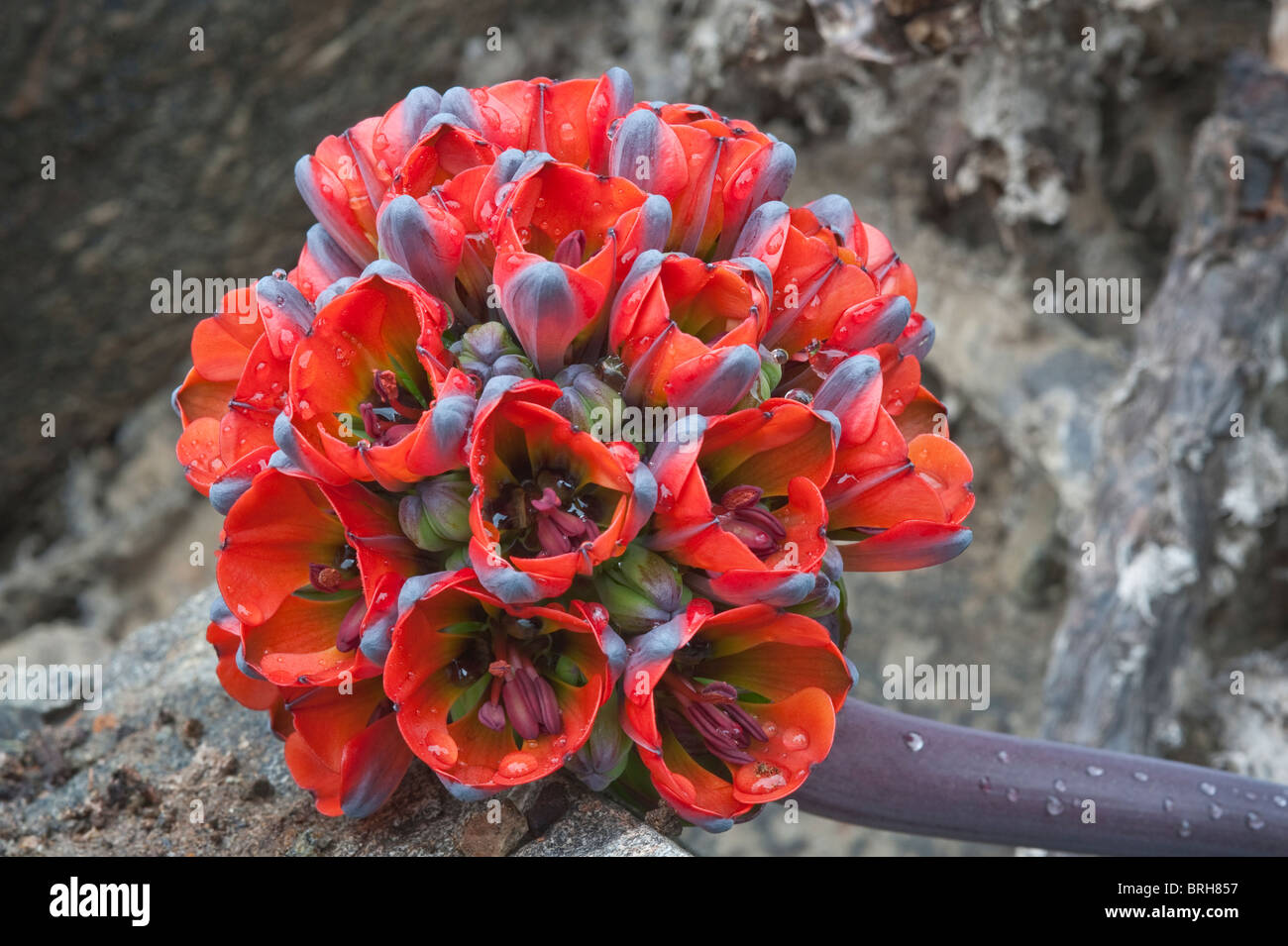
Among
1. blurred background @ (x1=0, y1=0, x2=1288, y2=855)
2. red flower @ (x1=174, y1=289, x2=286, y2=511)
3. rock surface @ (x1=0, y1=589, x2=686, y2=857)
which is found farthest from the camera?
blurred background @ (x1=0, y1=0, x2=1288, y2=855)

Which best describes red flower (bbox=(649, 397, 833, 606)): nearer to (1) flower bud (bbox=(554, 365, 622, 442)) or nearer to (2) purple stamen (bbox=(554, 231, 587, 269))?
(1) flower bud (bbox=(554, 365, 622, 442))

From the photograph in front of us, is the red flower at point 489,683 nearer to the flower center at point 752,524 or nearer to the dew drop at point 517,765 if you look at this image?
the dew drop at point 517,765

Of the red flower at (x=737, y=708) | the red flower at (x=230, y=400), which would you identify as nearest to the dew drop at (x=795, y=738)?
the red flower at (x=737, y=708)

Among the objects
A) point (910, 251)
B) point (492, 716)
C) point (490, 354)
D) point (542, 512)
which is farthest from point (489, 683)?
point (910, 251)

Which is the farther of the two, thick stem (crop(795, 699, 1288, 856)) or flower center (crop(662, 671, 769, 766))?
thick stem (crop(795, 699, 1288, 856))

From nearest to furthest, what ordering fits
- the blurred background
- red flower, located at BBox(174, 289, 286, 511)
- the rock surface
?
red flower, located at BBox(174, 289, 286, 511) → the rock surface → the blurred background

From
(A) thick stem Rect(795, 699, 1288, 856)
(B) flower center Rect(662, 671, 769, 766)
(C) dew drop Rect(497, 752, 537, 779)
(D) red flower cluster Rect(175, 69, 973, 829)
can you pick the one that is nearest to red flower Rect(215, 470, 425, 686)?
(D) red flower cluster Rect(175, 69, 973, 829)
